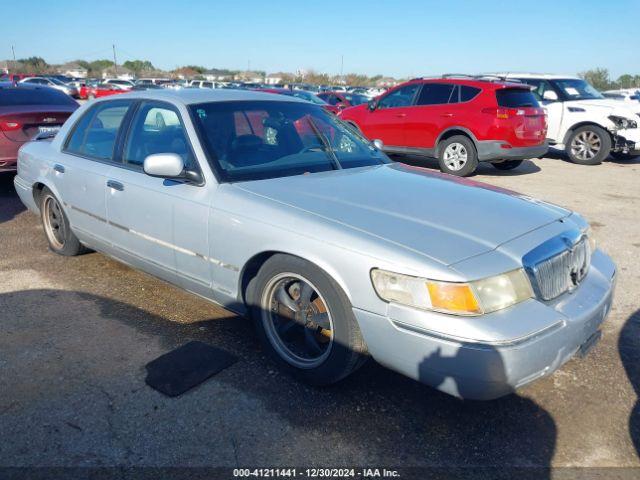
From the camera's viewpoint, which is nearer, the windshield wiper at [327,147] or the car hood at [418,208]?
the car hood at [418,208]

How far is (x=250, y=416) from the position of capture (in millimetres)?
2795

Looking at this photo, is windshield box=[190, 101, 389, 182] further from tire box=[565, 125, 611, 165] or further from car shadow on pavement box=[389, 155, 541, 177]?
tire box=[565, 125, 611, 165]

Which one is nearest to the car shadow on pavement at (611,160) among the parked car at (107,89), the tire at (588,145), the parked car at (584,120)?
the parked car at (584,120)

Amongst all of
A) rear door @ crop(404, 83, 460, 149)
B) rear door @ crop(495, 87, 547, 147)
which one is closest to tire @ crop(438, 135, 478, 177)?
rear door @ crop(404, 83, 460, 149)

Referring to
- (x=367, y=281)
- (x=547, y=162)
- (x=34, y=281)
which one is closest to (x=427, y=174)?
(x=367, y=281)

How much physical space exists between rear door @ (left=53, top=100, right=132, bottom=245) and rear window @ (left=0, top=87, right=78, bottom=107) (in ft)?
12.3

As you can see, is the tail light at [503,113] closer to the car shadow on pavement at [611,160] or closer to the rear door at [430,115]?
the rear door at [430,115]

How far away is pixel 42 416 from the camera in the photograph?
276 centimetres

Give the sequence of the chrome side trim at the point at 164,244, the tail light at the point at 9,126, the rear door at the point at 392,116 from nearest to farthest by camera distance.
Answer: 1. the chrome side trim at the point at 164,244
2. the tail light at the point at 9,126
3. the rear door at the point at 392,116

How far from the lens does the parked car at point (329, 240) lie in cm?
246

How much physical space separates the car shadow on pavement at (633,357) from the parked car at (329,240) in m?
0.45

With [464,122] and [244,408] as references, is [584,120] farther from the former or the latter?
[244,408]

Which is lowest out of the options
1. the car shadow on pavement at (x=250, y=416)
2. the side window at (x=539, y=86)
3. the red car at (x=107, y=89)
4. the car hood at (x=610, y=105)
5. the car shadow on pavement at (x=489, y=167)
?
the car shadow on pavement at (x=250, y=416)

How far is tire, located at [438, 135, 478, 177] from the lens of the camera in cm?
962
